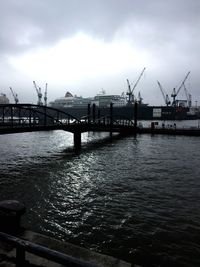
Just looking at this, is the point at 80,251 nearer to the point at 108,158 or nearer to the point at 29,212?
the point at 29,212

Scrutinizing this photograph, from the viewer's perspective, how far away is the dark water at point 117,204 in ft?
50.8

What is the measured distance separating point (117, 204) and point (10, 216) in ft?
36.8

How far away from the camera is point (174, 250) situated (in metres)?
15.0

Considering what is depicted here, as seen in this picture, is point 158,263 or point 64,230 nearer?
point 158,263

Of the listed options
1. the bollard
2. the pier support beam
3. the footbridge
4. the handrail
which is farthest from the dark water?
the pier support beam

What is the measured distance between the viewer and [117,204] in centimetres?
2236

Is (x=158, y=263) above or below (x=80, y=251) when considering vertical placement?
below

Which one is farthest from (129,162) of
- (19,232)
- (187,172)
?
(19,232)

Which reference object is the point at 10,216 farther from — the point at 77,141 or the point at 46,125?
the point at 77,141

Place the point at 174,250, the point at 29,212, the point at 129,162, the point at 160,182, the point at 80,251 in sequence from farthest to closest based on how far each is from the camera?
the point at 129,162 < the point at 160,182 < the point at 29,212 < the point at 174,250 < the point at 80,251

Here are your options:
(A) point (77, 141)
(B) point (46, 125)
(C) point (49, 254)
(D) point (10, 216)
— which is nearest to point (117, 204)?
(D) point (10, 216)

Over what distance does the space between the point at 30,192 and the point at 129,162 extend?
1949 cm

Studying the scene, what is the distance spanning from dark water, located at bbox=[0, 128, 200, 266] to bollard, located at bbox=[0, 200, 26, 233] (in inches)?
177

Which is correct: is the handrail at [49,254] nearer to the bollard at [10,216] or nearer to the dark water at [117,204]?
the bollard at [10,216]
